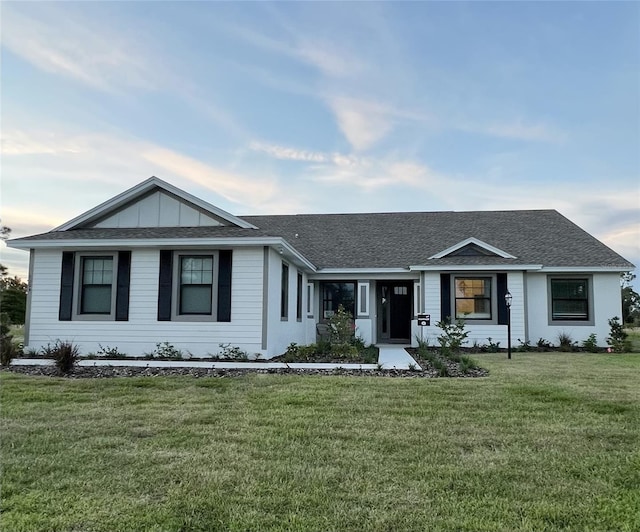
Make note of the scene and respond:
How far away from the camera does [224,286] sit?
418 inches

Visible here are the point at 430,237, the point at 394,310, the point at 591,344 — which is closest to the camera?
the point at 591,344

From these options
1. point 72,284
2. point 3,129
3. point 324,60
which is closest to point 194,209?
point 72,284

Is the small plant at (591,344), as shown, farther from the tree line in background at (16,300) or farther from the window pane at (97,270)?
the window pane at (97,270)

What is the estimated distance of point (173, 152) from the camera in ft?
48.5

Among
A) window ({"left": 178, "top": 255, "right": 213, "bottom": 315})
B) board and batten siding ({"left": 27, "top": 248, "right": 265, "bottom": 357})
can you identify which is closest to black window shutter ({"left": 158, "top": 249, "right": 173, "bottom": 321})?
board and batten siding ({"left": 27, "top": 248, "right": 265, "bottom": 357})

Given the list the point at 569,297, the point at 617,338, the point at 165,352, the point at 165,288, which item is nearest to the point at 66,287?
the point at 165,288

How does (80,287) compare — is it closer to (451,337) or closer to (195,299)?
(195,299)

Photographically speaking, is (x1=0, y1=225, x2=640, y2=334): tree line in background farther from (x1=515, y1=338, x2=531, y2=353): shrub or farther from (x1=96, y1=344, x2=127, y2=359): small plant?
(x1=515, y1=338, x2=531, y2=353): shrub

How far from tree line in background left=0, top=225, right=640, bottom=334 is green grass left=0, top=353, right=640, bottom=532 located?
27.2 ft

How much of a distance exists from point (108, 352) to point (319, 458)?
8.29 m

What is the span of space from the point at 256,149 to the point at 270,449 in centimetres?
1248

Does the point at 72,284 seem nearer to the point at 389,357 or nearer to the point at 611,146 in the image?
the point at 389,357

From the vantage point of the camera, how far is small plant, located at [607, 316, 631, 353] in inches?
564

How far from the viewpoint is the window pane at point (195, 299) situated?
1076 centimetres
